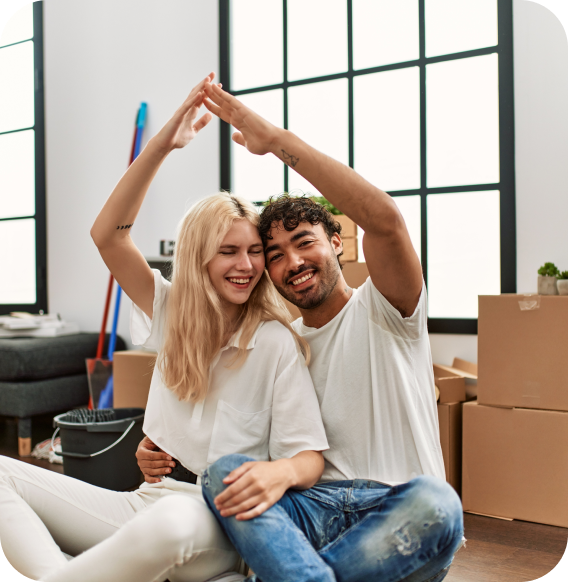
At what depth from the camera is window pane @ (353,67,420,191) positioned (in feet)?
9.11

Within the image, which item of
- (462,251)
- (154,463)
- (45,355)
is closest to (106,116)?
(45,355)

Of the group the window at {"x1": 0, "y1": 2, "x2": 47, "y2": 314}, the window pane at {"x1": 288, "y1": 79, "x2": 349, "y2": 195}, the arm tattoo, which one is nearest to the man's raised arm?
the arm tattoo

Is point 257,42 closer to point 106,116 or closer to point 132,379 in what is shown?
point 106,116

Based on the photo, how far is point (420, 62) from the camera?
273 cm

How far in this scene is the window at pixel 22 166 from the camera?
411cm

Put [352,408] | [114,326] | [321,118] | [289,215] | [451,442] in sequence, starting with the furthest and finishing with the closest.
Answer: [114,326] < [321,118] < [451,442] < [289,215] < [352,408]

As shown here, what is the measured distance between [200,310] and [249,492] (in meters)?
0.48

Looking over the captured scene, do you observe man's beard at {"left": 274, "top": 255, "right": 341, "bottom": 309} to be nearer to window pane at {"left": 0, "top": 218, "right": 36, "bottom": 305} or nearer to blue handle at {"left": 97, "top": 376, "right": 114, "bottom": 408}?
blue handle at {"left": 97, "top": 376, "right": 114, "bottom": 408}

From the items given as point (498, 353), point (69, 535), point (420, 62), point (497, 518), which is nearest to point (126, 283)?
point (69, 535)

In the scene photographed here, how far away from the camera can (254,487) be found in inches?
41.6

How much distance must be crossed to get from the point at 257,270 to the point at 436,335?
4.82 feet

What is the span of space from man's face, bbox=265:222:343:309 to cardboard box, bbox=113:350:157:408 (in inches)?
57.5

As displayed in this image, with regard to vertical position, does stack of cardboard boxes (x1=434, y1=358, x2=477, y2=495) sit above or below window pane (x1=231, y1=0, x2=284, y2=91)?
below

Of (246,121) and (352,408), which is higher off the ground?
(246,121)
